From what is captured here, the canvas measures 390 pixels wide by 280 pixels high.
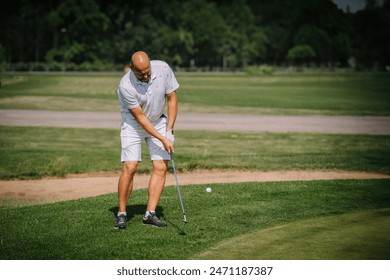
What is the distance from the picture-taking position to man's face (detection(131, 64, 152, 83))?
22.9ft

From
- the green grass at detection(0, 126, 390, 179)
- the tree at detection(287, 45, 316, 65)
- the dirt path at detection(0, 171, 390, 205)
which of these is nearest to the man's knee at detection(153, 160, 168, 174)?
the dirt path at detection(0, 171, 390, 205)

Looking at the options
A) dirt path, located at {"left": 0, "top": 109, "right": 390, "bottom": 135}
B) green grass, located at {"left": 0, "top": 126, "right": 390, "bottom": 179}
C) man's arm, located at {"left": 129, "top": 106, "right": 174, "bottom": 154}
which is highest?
man's arm, located at {"left": 129, "top": 106, "right": 174, "bottom": 154}

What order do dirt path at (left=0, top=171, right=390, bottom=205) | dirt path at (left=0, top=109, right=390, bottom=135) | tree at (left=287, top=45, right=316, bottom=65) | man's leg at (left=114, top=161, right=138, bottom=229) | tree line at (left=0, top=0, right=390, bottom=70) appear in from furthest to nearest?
1. tree at (left=287, top=45, right=316, bottom=65)
2. tree line at (left=0, top=0, right=390, bottom=70)
3. dirt path at (left=0, top=109, right=390, bottom=135)
4. dirt path at (left=0, top=171, right=390, bottom=205)
5. man's leg at (left=114, top=161, right=138, bottom=229)

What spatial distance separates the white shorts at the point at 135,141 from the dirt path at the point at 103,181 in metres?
3.19

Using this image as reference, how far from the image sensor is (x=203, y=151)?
16.0 meters

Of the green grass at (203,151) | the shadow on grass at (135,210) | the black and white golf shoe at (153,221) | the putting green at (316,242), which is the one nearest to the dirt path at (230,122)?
the green grass at (203,151)

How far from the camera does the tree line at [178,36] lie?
9088 centimetres

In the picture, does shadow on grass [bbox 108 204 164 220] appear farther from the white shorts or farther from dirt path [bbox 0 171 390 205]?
dirt path [bbox 0 171 390 205]

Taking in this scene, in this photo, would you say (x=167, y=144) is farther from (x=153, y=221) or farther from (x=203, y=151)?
(x=203, y=151)

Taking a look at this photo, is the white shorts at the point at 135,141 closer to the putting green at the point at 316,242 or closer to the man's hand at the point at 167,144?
the man's hand at the point at 167,144

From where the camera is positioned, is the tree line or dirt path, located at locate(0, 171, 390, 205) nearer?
dirt path, located at locate(0, 171, 390, 205)

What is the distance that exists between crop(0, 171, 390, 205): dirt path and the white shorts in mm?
3186

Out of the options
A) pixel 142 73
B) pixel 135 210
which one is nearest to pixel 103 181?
pixel 135 210
